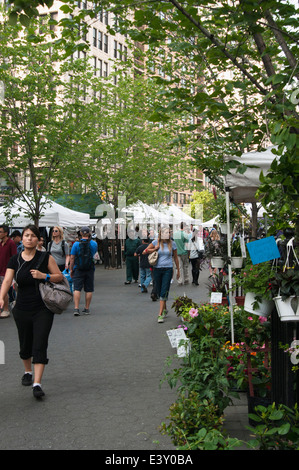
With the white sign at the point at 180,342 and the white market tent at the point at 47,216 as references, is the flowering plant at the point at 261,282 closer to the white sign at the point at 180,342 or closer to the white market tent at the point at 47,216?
the white sign at the point at 180,342

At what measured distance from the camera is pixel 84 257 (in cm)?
1180

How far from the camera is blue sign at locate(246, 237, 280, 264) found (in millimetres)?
4000

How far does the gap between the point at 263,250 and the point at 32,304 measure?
121 inches

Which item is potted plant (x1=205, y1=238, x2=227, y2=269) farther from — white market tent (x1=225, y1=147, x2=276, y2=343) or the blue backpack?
the blue backpack

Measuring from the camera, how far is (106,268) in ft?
93.6

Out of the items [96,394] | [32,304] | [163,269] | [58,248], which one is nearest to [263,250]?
[96,394]

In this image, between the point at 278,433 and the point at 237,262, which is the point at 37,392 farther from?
the point at 237,262

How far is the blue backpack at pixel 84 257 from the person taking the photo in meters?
11.8

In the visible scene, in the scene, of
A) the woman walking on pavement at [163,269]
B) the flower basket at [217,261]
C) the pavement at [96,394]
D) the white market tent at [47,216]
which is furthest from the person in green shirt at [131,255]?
the flower basket at [217,261]

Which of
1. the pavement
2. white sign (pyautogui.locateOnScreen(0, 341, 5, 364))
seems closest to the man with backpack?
the pavement

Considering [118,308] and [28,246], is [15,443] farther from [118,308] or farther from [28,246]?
[118,308]

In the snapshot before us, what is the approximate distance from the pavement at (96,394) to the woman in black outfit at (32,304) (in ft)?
1.58

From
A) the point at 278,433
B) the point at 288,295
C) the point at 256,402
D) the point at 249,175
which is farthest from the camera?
the point at 249,175
